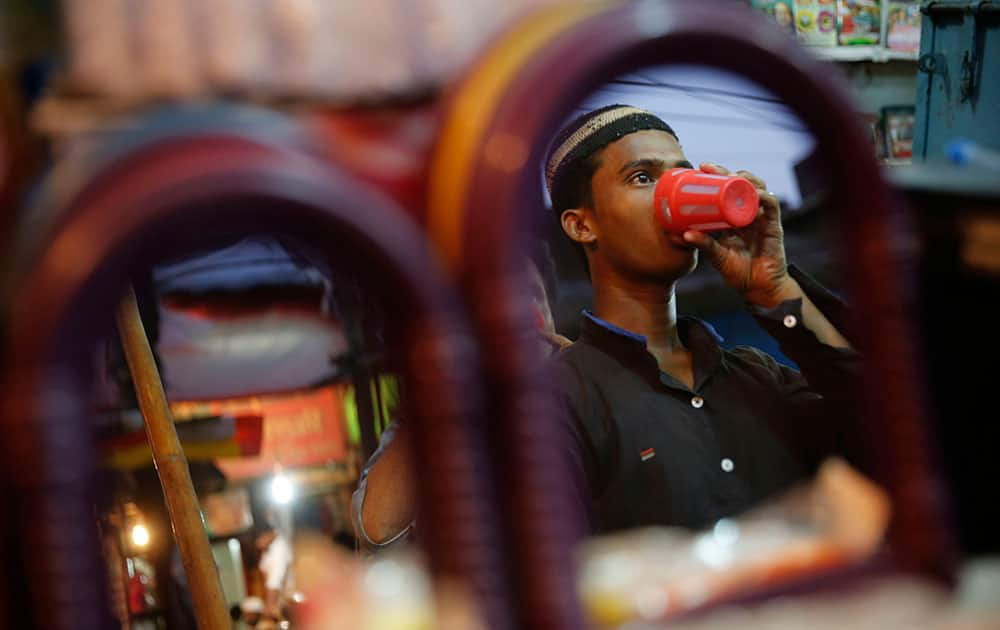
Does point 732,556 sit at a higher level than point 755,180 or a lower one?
lower

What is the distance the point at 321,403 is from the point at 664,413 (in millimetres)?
1498

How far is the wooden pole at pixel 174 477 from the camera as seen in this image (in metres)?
1.50

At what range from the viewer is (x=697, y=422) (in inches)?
64.8

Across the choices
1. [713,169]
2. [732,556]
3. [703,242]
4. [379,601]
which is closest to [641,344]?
[703,242]

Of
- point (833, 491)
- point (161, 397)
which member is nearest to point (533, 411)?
point (833, 491)

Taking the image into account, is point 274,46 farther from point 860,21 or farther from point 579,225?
point 860,21

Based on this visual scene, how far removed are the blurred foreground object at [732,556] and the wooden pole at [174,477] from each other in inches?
27.0

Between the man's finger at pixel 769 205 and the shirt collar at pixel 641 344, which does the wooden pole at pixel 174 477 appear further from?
the man's finger at pixel 769 205

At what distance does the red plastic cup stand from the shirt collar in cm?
24

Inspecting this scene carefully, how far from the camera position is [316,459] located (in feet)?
9.45

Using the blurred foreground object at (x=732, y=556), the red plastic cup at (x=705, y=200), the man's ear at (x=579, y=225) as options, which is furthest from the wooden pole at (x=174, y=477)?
the red plastic cup at (x=705, y=200)

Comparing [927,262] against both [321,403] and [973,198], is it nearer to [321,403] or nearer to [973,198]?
[973,198]

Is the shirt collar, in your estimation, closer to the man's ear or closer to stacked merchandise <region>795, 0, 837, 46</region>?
the man's ear

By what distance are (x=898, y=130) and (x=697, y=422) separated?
2505mm
